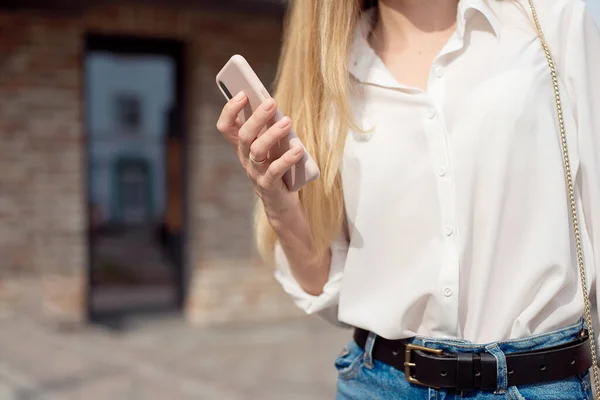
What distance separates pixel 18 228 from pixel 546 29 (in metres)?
5.80

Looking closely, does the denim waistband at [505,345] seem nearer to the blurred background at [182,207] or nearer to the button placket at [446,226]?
the button placket at [446,226]

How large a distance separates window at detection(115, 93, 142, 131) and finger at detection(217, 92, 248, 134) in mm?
21522

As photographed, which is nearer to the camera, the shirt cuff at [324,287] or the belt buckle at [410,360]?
the belt buckle at [410,360]

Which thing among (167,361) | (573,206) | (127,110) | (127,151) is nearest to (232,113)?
(573,206)

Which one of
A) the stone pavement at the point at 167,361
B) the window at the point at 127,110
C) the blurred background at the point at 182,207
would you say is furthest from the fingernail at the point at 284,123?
the window at the point at 127,110

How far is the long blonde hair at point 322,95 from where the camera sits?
1.37 metres

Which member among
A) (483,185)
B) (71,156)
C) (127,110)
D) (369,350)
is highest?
(483,185)

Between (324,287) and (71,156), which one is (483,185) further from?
(71,156)

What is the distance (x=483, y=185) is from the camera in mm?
1236

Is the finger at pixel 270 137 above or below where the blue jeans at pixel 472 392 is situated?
above

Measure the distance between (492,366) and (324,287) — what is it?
428 mm

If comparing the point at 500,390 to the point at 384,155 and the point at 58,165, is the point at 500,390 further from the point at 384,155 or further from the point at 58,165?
the point at 58,165

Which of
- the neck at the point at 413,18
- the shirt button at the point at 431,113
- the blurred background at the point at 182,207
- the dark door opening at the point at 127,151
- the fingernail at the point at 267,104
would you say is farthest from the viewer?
the dark door opening at the point at 127,151

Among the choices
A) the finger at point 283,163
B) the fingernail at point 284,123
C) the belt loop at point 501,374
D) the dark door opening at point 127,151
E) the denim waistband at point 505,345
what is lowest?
the dark door opening at point 127,151
